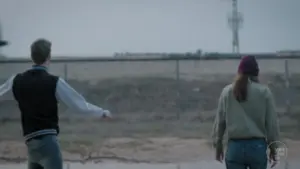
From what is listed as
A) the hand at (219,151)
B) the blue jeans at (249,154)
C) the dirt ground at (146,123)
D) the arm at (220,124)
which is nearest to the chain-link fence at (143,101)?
the dirt ground at (146,123)

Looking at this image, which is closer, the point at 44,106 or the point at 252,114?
the point at 44,106

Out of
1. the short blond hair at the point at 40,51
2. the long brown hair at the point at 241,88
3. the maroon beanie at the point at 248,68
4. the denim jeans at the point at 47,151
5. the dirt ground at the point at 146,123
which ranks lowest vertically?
the dirt ground at the point at 146,123

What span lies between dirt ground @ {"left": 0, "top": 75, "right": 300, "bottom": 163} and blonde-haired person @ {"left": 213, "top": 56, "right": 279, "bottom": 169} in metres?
6.06

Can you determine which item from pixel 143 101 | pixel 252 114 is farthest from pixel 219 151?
pixel 143 101

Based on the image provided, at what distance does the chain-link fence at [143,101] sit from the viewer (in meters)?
12.7

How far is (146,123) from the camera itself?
14.3 m

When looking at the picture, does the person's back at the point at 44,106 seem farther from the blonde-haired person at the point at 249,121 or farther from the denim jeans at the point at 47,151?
the blonde-haired person at the point at 249,121

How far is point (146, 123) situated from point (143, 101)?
4.25ft

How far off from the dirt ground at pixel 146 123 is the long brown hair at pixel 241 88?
20.2ft

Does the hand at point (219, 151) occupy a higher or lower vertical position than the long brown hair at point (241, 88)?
lower

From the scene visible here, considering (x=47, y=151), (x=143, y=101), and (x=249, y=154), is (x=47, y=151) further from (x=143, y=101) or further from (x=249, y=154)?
(x=143, y=101)

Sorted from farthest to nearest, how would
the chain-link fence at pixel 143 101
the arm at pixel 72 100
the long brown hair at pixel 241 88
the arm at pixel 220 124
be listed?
the chain-link fence at pixel 143 101 → the arm at pixel 220 124 → the long brown hair at pixel 241 88 → the arm at pixel 72 100

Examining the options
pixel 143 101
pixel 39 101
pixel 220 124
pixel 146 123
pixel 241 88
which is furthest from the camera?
pixel 143 101

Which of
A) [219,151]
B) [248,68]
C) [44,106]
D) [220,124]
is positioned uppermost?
[248,68]
